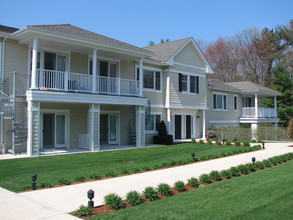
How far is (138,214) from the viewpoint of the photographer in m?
5.55

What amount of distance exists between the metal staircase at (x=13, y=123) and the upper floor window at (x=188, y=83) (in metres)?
12.3

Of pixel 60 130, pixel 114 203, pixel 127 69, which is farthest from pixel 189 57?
pixel 114 203

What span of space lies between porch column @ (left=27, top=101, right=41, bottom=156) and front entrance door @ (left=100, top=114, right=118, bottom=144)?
5660mm

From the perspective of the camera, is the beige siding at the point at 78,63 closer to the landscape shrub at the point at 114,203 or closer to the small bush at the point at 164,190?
the small bush at the point at 164,190

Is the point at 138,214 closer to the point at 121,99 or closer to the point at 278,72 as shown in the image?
the point at 121,99

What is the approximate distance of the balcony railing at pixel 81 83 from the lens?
1525 cm

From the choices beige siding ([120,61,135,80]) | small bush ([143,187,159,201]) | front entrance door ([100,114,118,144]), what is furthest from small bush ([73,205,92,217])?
beige siding ([120,61,135,80])

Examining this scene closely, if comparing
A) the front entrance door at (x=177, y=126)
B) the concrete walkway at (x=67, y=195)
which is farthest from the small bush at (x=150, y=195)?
the front entrance door at (x=177, y=126)

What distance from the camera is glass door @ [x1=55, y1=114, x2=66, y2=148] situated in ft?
54.8

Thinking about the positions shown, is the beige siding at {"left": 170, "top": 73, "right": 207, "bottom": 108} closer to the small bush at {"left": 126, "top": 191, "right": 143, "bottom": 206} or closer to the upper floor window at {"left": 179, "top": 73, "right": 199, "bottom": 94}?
the upper floor window at {"left": 179, "top": 73, "right": 199, "bottom": 94}

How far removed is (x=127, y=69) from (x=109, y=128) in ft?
13.8

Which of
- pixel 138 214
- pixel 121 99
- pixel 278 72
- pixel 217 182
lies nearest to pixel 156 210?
pixel 138 214

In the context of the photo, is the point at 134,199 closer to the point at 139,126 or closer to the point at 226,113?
the point at 139,126

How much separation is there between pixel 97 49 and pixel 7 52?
15.0 ft
